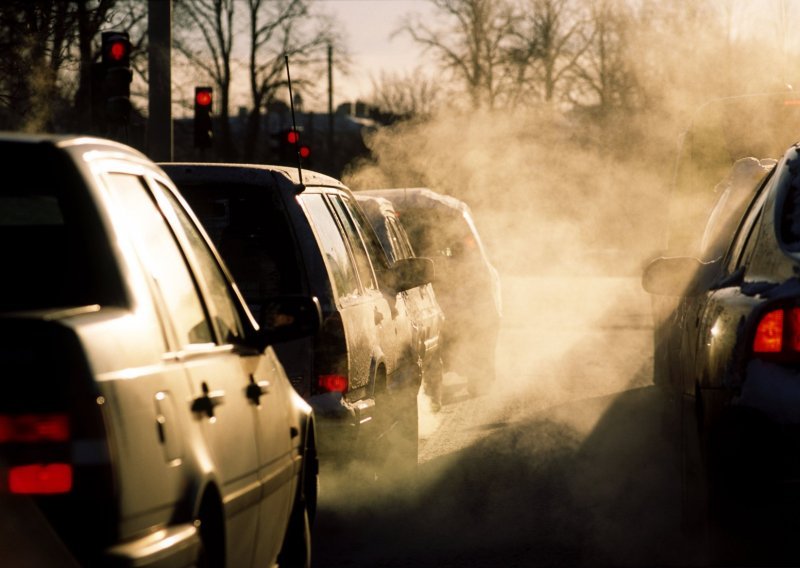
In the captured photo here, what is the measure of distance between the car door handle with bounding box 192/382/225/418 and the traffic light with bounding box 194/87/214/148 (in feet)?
65.2

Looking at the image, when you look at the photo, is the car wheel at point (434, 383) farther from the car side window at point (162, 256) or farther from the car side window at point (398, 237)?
the car side window at point (162, 256)

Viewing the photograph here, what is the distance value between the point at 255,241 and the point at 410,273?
217 cm

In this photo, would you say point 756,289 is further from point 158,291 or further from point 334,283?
point 334,283

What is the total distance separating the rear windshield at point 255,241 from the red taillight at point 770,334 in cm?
305

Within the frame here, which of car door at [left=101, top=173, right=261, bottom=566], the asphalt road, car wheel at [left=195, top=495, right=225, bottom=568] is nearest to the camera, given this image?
car wheel at [left=195, top=495, right=225, bottom=568]

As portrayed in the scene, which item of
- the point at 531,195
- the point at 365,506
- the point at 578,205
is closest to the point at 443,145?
the point at 531,195

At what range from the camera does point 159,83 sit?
1831cm

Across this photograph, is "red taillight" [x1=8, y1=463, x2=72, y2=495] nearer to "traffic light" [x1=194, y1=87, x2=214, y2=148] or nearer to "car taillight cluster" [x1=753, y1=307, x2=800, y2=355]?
"car taillight cluster" [x1=753, y1=307, x2=800, y2=355]

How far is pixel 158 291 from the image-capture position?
4.30 m

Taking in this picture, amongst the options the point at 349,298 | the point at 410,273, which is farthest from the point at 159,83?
the point at 349,298

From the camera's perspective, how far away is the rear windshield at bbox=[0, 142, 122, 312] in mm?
3865

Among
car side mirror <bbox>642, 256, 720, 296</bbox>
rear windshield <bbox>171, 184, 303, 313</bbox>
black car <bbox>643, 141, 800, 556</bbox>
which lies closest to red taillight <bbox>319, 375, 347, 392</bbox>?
rear windshield <bbox>171, 184, 303, 313</bbox>

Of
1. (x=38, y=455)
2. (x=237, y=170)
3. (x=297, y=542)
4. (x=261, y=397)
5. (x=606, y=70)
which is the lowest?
(x=297, y=542)

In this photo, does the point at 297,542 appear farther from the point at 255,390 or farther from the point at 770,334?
the point at 770,334
